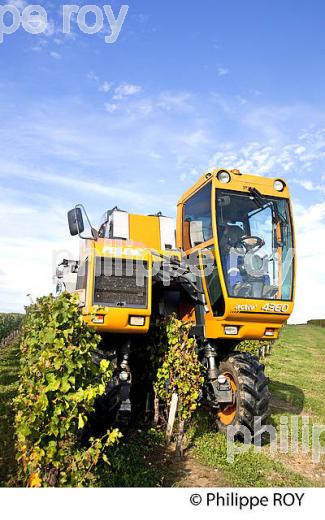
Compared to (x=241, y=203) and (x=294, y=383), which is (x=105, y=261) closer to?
(x=241, y=203)

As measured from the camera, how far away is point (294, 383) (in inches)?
606

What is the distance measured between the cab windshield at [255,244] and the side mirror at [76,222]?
6.98 feet

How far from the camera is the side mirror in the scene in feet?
22.8

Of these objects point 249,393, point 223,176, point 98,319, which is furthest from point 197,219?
point 249,393

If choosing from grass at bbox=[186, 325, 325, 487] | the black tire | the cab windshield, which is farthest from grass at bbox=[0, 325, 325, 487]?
the cab windshield

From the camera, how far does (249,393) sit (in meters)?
7.21

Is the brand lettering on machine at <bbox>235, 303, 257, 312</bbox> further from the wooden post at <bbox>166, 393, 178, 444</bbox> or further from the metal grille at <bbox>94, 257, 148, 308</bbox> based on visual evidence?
the wooden post at <bbox>166, 393, 178, 444</bbox>

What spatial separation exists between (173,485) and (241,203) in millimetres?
4368

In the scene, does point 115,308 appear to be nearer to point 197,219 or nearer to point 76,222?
point 76,222

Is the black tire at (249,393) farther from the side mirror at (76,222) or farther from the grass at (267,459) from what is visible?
the side mirror at (76,222)

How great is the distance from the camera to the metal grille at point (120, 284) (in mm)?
6848

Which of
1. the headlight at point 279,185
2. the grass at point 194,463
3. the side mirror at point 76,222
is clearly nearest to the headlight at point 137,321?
the side mirror at point 76,222

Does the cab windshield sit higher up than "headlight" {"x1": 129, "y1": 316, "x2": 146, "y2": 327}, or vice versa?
the cab windshield

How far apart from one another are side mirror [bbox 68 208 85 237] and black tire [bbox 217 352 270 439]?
3.24m
